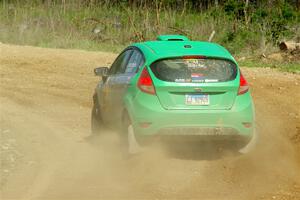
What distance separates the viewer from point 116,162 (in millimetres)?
10898

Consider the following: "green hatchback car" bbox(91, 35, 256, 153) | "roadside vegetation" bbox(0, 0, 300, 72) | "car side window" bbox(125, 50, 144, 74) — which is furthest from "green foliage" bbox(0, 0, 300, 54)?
"green hatchback car" bbox(91, 35, 256, 153)

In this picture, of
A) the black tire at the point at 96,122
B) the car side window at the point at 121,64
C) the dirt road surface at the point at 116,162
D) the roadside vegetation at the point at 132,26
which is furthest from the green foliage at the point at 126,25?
the car side window at the point at 121,64

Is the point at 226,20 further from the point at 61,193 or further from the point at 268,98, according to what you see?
the point at 61,193

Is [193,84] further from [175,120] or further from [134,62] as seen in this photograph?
[134,62]

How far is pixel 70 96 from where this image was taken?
18.0 meters

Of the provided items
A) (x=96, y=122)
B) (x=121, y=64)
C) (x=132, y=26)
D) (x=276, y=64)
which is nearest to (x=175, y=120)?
(x=121, y=64)

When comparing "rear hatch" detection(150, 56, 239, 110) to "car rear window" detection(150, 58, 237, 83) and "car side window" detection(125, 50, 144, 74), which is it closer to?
"car rear window" detection(150, 58, 237, 83)

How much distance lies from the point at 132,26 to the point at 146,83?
18.1 metres

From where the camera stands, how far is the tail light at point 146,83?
10385 millimetres

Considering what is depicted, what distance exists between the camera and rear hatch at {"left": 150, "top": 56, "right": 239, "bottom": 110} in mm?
10344

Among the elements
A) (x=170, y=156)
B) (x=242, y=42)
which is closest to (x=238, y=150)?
(x=170, y=156)

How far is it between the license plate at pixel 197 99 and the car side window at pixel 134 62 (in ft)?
2.73

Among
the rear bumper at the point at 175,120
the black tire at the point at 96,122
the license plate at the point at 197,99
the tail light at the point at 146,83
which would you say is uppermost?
the tail light at the point at 146,83

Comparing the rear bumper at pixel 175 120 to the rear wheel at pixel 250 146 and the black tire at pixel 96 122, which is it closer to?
the rear wheel at pixel 250 146
